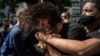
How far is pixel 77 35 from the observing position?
3.04 meters

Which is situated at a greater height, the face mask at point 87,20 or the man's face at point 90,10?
the man's face at point 90,10

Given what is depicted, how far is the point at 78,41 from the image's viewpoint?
267cm

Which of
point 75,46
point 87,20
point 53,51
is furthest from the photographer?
point 87,20

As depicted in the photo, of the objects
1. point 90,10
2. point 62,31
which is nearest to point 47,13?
point 62,31

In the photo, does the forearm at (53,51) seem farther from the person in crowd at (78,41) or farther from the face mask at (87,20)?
the face mask at (87,20)

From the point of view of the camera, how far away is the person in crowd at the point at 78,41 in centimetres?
262

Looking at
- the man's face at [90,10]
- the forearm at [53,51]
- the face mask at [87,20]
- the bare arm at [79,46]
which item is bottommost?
the forearm at [53,51]

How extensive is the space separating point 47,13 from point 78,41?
366mm

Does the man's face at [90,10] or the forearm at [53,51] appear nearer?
the forearm at [53,51]

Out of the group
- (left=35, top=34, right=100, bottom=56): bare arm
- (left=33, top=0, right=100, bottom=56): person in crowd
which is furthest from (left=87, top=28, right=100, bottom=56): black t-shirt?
(left=35, top=34, right=100, bottom=56): bare arm

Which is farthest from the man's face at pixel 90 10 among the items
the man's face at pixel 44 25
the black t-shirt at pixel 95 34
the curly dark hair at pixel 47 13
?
the man's face at pixel 44 25

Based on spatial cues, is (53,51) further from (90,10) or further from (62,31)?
(90,10)

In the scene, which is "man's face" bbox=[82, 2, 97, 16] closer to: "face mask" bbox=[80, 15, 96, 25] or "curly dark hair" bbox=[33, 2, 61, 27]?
"face mask" bbox=[80, 15, 96, 25]

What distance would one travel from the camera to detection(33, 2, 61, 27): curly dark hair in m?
2.88
